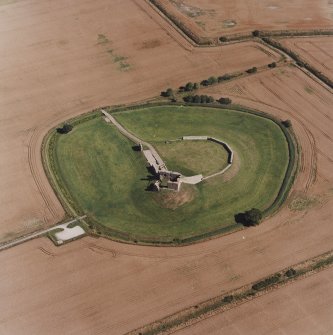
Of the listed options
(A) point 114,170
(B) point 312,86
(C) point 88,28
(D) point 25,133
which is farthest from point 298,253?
(C) point 88,28

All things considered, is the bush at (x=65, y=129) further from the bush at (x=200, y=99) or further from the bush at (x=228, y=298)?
the bush at (x=228, y=298)

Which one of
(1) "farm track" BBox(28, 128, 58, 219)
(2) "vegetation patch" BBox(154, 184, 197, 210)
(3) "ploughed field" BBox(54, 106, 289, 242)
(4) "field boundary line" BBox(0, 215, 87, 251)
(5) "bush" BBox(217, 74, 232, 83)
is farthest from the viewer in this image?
(5) "bush" BBox(217, 74, 232, 83)

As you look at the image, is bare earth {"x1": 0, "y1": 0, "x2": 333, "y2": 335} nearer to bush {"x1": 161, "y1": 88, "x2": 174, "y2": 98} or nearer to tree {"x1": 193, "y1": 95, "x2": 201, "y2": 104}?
bush {"x1": 161, "y1": 88, "x2": 174, "y2": 98}

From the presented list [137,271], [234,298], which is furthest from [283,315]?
[137,271]

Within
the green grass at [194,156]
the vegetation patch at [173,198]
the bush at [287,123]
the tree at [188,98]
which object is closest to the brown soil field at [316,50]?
the bush at [287,123]

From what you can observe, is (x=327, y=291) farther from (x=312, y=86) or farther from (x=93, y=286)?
(x=312, y=86)

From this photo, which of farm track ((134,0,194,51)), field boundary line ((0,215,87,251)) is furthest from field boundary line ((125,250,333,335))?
farm track ((134,0,194,51))
